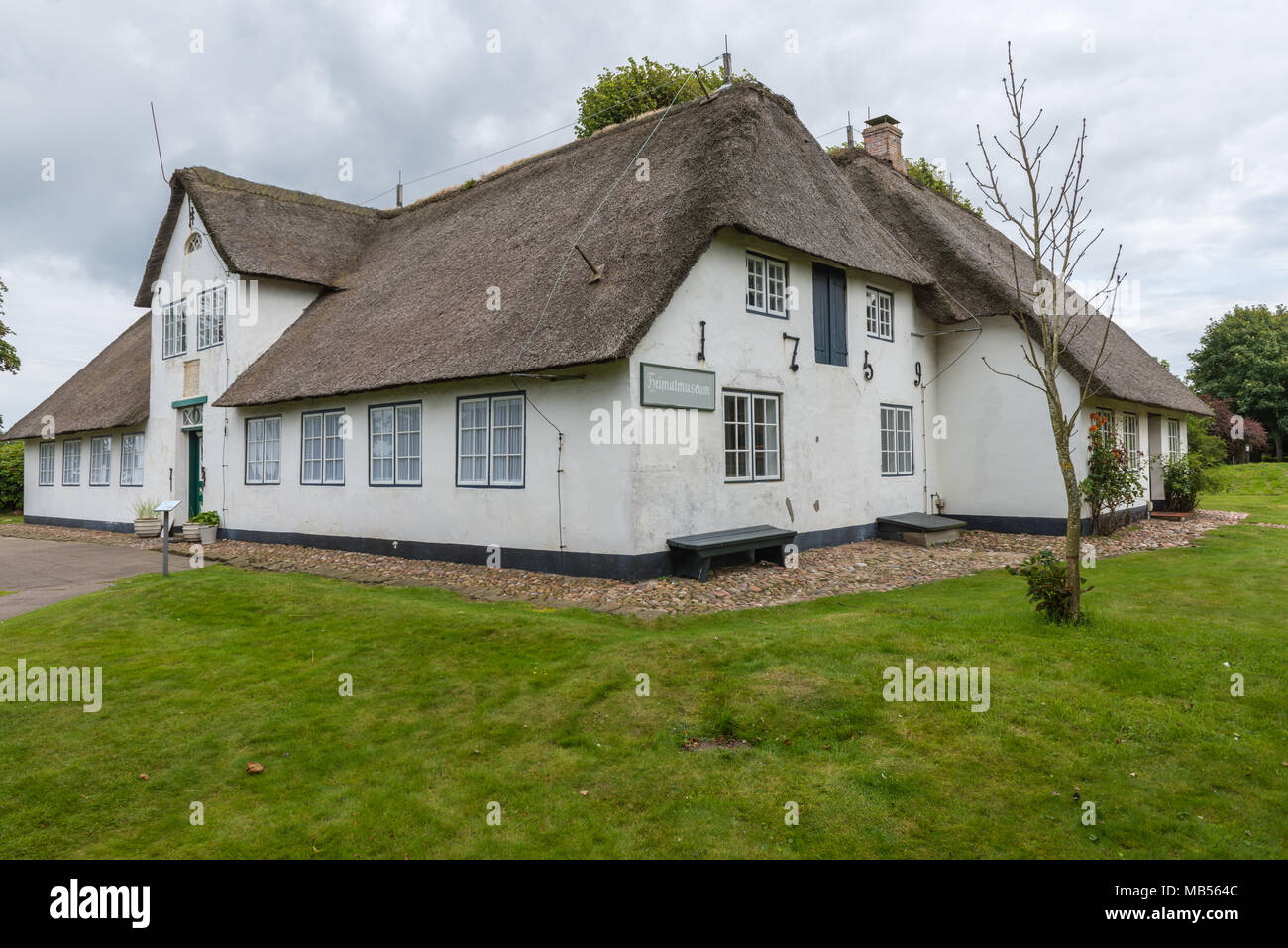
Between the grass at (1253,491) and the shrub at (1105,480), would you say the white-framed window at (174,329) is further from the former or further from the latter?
the grass at (1253,491)

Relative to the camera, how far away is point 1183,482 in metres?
18.4

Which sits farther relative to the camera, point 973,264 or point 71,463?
point 71,463

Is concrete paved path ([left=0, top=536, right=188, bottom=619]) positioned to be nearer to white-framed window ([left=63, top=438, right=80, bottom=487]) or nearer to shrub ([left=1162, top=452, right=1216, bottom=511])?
white-framed window ([left=63, top=438, right=80, bottom=487])

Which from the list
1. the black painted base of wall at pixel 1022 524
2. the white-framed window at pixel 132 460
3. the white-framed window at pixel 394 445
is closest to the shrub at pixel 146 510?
the white-framed window at pixel 132 460

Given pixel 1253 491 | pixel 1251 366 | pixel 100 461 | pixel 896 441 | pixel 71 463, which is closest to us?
pixel 896 441

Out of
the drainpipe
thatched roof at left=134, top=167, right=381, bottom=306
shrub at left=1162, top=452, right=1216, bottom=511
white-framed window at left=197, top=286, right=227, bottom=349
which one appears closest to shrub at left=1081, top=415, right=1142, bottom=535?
the drainpipe

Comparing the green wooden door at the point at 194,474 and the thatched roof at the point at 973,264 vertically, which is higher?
the thatched roof at the point at 973,264

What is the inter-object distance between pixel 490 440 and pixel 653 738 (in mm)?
7482

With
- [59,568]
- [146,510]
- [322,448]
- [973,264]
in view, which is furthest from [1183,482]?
[146,510]

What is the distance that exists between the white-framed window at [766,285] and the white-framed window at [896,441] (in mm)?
3880

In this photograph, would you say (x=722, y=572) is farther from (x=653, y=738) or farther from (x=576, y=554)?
(x=653, y=738)

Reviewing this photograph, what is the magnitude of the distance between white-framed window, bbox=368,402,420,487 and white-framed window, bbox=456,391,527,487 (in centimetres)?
123

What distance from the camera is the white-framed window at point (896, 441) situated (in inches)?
606

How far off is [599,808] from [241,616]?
640 cm
